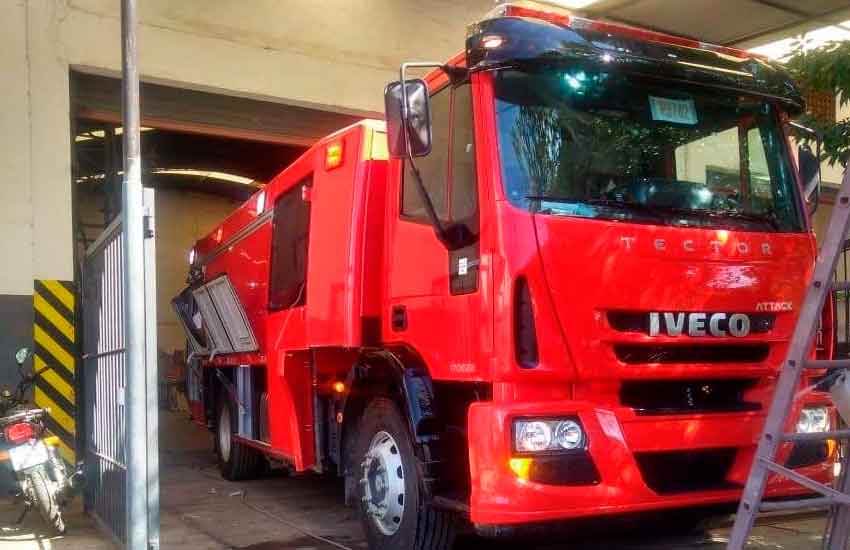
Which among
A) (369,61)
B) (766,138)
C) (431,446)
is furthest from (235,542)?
(369,61)

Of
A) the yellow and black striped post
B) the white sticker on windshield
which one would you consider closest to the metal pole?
the white sticker on windshield

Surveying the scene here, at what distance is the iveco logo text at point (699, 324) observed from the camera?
4512 mm

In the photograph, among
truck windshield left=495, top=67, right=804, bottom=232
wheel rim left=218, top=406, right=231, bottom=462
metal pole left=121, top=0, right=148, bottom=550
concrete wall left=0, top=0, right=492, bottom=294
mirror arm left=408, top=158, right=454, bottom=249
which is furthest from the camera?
wheel rim left=218, top=406, right=231, bottom=462

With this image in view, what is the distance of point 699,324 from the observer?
461cm

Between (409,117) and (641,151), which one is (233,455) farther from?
(641,151)

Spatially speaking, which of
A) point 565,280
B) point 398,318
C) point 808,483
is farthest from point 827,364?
point 398,318

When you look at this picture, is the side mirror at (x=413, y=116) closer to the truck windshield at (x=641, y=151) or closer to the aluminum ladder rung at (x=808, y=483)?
the truck windshield at (x=641, y=151)

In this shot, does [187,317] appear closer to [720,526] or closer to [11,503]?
[11,503]

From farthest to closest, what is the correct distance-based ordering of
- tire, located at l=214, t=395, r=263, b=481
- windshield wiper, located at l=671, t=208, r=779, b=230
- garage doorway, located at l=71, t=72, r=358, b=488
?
garage doorway, located at l=71, t=72, r=358, b=488 → tire, located at l=214, t=395, r=263, b=481 → windshield wiper, located at l=671, t=208, r=779, b=230

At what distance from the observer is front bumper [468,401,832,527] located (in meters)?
4.16

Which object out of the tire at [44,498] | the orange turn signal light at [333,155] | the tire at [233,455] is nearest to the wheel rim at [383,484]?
the orange turn signal light at [333,155]

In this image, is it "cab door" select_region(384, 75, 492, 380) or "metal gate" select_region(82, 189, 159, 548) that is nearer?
"cab door" select_region(384, 75, 492, 380)

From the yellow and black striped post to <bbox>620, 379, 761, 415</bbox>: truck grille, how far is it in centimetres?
600

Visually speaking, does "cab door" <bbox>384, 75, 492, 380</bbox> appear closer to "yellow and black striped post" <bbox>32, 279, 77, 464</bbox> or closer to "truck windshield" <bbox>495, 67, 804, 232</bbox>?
"truck windshield" <bbox>495, 67, 804, 232</bbox>
